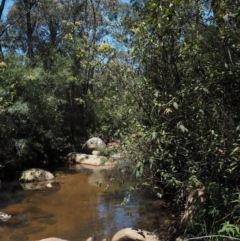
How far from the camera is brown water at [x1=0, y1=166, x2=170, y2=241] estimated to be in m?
6.68

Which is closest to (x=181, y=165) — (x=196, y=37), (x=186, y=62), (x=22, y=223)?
(x=186, y=62)

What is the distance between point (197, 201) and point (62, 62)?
11146 millimetres

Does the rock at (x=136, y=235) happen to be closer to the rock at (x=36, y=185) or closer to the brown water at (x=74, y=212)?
the brown water at (x=74, y=212)

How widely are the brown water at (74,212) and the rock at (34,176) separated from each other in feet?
2.44

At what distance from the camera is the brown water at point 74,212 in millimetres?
6683

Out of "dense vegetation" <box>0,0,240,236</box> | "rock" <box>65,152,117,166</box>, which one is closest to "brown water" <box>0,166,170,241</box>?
"dense vegetation" <box>0,0,240,236</box>

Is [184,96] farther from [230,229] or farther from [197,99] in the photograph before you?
[230,229]

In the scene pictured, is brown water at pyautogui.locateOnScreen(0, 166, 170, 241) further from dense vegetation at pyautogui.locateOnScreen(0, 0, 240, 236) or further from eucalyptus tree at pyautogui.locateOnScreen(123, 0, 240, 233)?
eucalyptus tree at pyautogui.locateOnScreen(123, 0, 240, 233)

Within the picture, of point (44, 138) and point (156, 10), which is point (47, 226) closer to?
point (156, 10)

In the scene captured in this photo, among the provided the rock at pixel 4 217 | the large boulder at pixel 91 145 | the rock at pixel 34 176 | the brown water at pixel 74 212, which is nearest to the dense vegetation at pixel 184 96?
the brown water at pixel 74 212

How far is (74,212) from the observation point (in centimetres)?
792

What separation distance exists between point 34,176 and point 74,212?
391cm

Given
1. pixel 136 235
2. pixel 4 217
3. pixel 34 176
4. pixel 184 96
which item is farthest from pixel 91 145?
pixel 184 96

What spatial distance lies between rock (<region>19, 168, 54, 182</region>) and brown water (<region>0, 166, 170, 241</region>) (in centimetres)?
74
